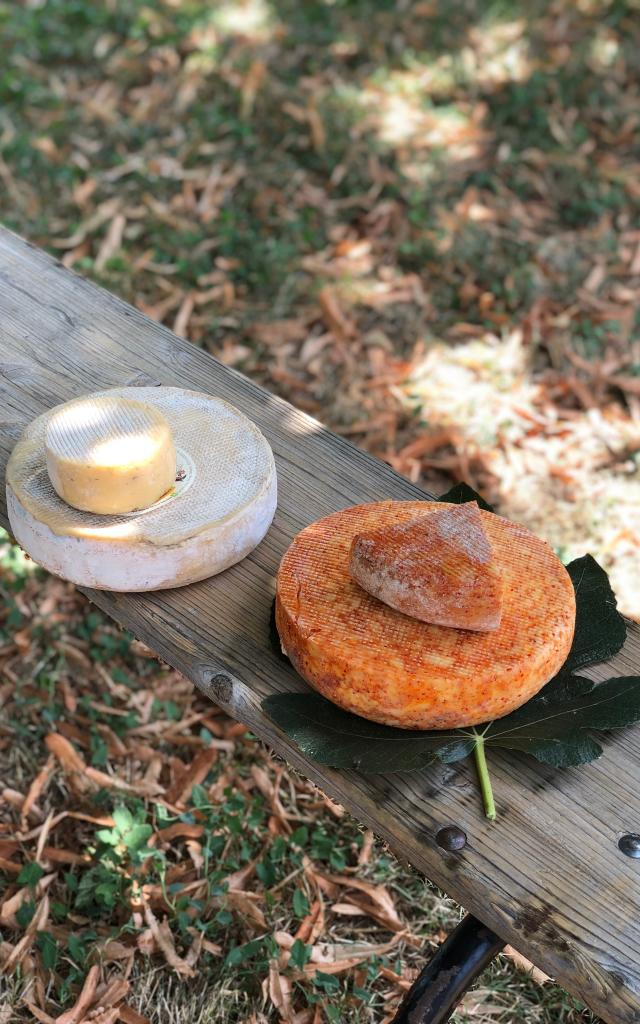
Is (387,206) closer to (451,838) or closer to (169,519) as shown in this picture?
(169,519)

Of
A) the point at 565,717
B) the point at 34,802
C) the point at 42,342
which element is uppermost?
the point at 565,717

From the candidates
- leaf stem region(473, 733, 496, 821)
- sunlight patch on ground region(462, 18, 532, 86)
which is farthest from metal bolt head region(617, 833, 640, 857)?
sunlight patch on ground region(462, 18, 532, 86)

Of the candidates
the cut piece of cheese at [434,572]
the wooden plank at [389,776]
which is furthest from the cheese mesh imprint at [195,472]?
the cut piece of cheese at [434,572]

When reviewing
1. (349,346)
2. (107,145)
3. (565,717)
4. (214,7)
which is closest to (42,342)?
(565,717)

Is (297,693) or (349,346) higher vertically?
(297,693)

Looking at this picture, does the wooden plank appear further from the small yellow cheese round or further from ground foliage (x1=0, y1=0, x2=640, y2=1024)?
ground foliage (x1=0, y1=0, x2=640, y2=1024)

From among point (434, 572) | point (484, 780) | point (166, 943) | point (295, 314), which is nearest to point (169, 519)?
point (434, 572)

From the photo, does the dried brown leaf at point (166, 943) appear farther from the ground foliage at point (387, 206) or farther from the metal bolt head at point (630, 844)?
the ground foliage at point (387, 206)

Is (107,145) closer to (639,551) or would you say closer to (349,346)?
(349,346)
